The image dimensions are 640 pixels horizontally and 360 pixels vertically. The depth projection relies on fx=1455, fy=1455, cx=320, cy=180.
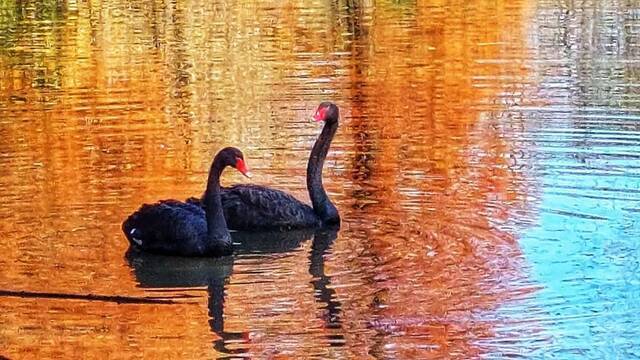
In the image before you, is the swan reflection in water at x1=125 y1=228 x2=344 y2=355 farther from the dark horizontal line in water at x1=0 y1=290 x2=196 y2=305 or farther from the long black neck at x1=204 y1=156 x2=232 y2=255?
the dark horizontal line in water at x1=0 y1=290 x2=196 y2=305

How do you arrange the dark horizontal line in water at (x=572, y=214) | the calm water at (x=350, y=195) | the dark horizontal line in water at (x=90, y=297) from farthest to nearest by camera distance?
the dark horizontal line in water at (x=572, y=214)
the dark horizontal line in water at (x=90, y=297)
the calm water at (x=350, y=195)

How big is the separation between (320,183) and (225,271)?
166 centimetres

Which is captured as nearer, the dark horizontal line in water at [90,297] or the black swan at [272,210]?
the dark horizontal line in water at [90,297]

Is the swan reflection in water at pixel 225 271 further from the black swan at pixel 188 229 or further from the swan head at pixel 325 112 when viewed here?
the swan head at pixel 325 112

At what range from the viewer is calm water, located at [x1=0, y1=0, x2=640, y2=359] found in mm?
7852

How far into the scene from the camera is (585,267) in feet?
29.3

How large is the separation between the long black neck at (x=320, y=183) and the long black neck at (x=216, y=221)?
36.3 inches

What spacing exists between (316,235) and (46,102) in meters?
7.18

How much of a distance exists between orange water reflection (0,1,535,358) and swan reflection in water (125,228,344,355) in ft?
0.12

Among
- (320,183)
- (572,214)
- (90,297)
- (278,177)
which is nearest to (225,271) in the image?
(90,297)

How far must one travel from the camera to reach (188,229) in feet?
31.7

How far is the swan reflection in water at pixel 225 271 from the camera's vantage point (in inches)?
314

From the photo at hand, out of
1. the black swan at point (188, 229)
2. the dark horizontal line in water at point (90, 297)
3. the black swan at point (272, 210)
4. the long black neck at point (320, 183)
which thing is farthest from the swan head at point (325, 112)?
the dark horizontal line in water at point (90, 297)

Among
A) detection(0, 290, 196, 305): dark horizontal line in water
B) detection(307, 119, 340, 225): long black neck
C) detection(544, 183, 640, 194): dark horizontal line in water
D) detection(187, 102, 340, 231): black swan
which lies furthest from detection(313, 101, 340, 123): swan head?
detection(0, 290, 196, 305): dark horizontal line in water
